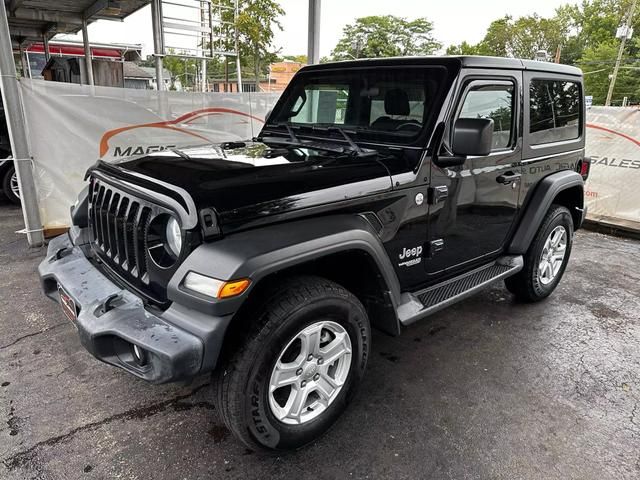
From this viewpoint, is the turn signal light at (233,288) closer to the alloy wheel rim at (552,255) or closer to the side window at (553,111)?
the side window at (553,111)

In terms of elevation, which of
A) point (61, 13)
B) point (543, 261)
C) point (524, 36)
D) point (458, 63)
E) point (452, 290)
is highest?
point (524, 36)

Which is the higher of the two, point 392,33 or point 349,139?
point 392,33

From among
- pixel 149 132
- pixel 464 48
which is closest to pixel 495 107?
pixel 149 132

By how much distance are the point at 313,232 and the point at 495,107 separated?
184 cm

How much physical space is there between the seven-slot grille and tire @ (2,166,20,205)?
5.24 m

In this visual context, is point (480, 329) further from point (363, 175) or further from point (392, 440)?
point (363, 175)

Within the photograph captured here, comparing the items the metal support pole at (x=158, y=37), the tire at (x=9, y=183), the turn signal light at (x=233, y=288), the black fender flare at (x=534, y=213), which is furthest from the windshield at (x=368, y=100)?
the metal support pole at (x=158, y=37)

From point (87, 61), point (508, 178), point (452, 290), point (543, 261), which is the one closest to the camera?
point (452, 290)

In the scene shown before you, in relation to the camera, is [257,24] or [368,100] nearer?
[368,100]

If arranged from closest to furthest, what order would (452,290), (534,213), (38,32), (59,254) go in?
(59,254)
(452,290)
(534,213)
(38,32)

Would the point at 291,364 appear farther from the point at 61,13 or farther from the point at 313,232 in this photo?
the point at 61,13

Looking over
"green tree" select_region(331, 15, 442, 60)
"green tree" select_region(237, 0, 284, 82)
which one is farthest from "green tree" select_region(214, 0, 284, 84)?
"green tree" select_region(331, 15, 442, 60)

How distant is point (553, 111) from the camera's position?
371 centimetres

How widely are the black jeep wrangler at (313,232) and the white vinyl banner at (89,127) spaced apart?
10.3 feet
